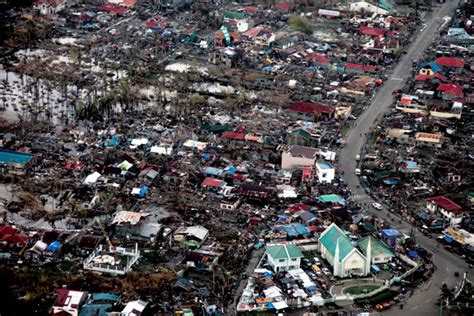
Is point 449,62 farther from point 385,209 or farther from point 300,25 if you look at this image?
point 385,209

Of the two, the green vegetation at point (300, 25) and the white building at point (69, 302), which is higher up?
the green vegetation at point (300, 25)

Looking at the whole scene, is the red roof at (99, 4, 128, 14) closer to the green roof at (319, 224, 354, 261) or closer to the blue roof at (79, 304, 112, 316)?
the green roof at (319, 224, 354, 261)

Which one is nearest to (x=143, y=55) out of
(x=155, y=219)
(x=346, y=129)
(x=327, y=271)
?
(x=346, y=129)

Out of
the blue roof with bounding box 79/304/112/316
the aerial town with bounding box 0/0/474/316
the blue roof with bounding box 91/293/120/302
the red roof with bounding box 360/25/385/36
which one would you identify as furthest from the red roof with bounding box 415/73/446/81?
the blue roof with bounding box 79/304/112/316

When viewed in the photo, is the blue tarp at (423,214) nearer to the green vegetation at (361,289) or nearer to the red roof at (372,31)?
the green vegetation at (361,289)

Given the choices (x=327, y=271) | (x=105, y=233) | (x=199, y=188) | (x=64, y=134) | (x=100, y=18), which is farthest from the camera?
(x=100, y=18)

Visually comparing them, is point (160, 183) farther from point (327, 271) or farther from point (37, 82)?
point (37, 82)

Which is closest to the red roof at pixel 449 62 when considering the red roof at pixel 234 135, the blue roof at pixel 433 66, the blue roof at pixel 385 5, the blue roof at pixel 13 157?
the blue roof at pixel 433 66
